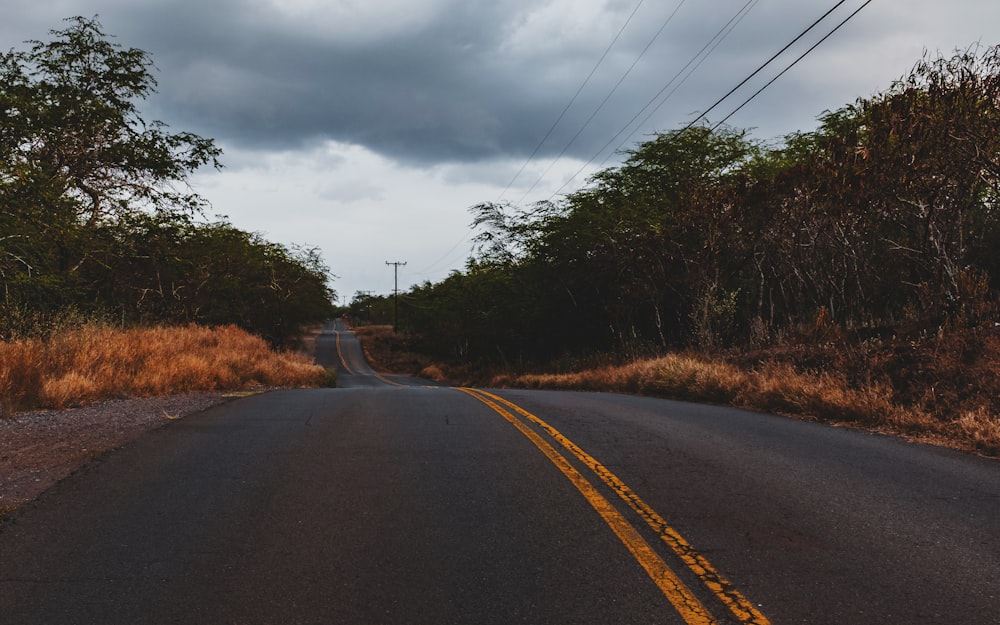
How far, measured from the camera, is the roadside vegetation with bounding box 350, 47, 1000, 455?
11.1 metres

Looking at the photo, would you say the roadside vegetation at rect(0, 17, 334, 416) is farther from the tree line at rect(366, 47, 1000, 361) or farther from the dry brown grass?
the tree line at rect(366, 47, 1000, 361)

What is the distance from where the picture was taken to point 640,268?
26.2 meters

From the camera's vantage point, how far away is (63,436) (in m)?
7.92

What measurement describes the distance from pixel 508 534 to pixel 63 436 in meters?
6.40

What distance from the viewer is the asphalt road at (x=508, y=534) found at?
340cm

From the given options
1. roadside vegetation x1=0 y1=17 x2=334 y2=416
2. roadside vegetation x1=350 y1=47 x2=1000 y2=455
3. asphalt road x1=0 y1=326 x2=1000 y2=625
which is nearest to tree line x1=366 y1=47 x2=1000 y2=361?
roadside vegetation x1=350 y1=47 x2=1000 y2=455

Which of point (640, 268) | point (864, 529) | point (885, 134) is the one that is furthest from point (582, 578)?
point (640, 268)

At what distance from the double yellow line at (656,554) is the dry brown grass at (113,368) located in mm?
8441

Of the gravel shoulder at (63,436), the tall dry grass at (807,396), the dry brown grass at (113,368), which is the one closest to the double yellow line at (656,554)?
the gravel shoulder at (63,436)

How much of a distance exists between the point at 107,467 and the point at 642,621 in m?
5.52

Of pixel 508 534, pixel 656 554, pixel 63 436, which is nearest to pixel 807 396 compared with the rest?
pixel 656 554

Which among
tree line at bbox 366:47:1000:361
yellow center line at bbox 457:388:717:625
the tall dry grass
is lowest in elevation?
yellow center line at bbox 457:388:717:625

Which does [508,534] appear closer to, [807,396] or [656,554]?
[656,554]

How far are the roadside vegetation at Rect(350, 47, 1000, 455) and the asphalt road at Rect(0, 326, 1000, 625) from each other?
385 cm
